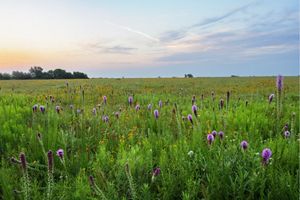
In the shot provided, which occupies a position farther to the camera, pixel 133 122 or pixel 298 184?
pixel 133 122

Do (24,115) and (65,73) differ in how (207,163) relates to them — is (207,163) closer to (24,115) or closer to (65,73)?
(24,115)

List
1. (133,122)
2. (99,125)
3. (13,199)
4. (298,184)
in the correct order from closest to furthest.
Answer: (298,184) → (13,199) → (99,125) → (133,122)

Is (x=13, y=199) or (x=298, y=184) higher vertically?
(x=298, y=184)

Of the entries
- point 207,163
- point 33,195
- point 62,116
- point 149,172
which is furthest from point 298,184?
point 62,116

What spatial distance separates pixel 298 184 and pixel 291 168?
0.59m

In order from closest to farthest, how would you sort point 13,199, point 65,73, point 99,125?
point 13,199, point 99,125, point 65,73

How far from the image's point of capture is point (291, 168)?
124 inches

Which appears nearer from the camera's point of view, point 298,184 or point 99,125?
point 298,184

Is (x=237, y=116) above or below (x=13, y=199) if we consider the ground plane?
above

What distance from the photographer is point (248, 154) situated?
314 cm

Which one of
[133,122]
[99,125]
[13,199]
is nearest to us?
[13,199]

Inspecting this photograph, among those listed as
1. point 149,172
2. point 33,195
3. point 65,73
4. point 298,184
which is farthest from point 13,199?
point 65,73

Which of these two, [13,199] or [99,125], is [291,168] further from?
[99,125]

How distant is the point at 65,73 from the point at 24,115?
60157 millimetres
